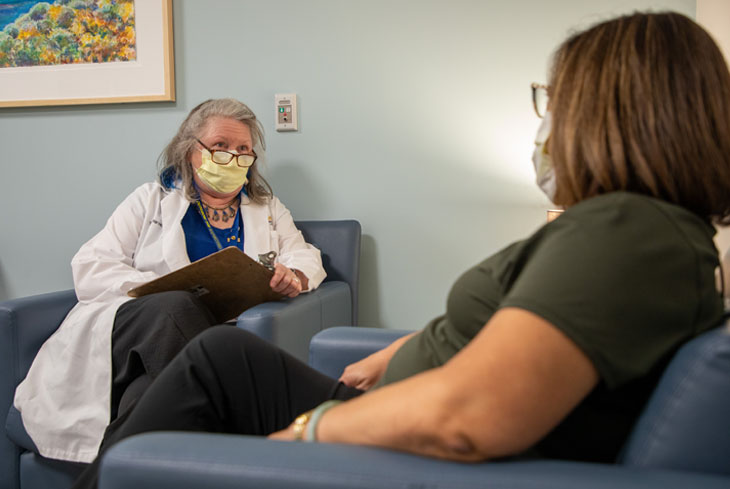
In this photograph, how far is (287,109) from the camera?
2434 millimetres

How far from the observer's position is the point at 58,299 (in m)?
1.80

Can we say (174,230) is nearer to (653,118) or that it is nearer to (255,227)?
(255,227)

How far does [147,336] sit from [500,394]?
44.7 inches

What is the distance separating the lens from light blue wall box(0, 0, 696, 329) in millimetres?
2285

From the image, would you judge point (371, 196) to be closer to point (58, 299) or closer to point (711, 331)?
point (58, 299)

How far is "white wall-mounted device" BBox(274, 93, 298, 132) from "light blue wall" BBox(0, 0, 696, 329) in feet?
0.14

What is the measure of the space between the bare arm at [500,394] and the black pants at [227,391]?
0.40 m

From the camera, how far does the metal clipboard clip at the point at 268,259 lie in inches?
75.9

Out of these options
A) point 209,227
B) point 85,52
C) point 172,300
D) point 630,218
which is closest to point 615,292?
point 630,218

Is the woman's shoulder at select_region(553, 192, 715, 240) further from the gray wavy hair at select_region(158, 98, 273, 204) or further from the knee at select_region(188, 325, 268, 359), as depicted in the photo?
the gray wavy hair at select_region(158, 98, 273, 204)

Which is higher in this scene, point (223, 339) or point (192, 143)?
point (192, 143)

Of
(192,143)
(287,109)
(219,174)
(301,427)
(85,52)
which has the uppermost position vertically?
(85,52)

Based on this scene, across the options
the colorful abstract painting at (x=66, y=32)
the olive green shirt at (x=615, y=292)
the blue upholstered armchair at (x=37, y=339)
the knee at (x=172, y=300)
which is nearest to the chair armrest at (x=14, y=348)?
the blue upholstered armchair at (x=37, y=339)

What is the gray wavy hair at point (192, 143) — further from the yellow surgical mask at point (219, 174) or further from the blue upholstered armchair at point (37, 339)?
the blue upholstered armchair at point (37, 339)
